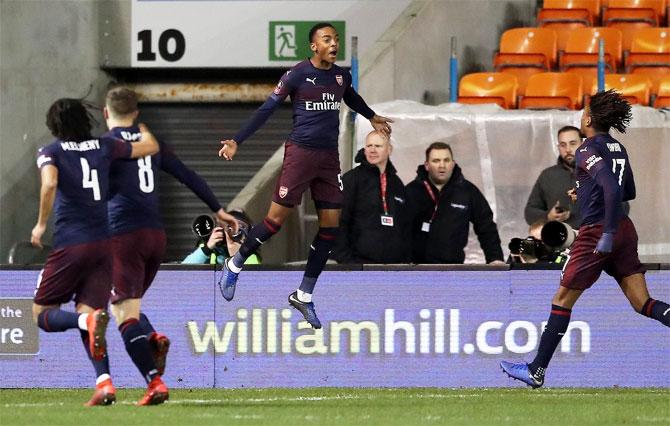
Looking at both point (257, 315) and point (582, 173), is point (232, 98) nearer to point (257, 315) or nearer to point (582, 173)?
point (257, 315)

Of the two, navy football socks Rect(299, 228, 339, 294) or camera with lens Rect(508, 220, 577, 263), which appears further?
camera with lens Rect(508, 220, 577, 263)

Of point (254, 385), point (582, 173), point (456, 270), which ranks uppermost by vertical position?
point (582, 173)

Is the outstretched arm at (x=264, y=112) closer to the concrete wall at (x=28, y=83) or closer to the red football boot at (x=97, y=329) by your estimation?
the red football boot at (x=97, y=329)

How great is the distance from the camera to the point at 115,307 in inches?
379

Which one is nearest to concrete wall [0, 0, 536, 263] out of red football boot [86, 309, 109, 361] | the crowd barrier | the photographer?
the photographer

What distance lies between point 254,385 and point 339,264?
3.79 ft

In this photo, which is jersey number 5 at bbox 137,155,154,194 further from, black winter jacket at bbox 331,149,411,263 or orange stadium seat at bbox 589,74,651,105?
orange stadium seat at bbox 589,74,651,105

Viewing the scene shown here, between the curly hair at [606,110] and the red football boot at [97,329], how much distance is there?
361cm

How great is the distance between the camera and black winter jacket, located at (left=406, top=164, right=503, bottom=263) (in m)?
12.4

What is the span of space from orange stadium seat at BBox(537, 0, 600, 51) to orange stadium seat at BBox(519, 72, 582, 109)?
163 cm

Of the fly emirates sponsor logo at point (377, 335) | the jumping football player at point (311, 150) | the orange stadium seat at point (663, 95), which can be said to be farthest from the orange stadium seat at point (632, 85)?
the jumping football player at point (311, 150)

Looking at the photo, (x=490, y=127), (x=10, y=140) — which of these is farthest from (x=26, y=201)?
(x=490, y=127)

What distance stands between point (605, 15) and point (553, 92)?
259 cm

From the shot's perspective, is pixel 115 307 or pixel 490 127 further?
pixel 490 127
